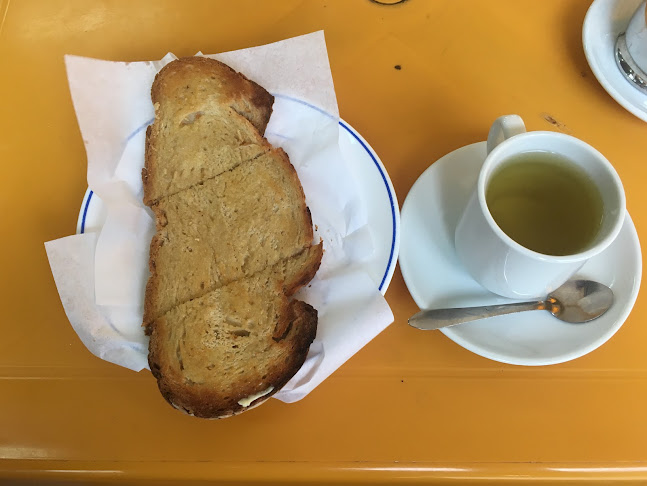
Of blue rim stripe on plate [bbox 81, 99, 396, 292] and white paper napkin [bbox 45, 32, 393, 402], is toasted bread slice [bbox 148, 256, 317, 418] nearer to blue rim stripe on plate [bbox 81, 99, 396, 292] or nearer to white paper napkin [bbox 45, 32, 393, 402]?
white paper napkin [bbox 45, 32, 393, 402]

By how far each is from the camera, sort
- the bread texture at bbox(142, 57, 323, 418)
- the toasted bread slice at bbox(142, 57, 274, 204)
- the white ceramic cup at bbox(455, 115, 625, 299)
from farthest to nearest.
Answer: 1. the toasted bread slice at bbox(142, 57, 274, 204)
2. the bread texture at bbox(142, 57, 323, 418)
3. the white ceramic cup at bbox(455, 115, 625, 299)

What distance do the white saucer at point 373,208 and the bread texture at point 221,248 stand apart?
4.0 inches

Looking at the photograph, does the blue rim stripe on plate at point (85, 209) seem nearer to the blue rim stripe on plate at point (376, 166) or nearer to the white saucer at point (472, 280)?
the blue rim stripe on plate at point (376, 166)

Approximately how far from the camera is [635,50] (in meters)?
1.00

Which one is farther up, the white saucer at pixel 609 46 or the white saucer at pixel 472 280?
the white saucer at pixel 609 46

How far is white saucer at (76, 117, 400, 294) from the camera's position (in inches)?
32.6

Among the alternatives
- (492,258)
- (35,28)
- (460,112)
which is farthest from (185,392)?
(35,28)

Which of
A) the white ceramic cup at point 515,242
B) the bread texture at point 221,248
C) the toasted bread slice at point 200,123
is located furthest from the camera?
the toasted bread slice at point 200,123

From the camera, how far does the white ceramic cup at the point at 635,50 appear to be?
965 mm

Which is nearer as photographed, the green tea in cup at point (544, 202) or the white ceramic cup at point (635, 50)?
the green tea in cup at point (544, 202)

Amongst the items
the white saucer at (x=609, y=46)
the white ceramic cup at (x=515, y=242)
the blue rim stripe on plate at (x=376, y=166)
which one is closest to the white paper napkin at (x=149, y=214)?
the blue rim stripe on plate at (x=376, y=166)

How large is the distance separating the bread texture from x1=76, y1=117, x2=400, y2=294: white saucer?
0.33 feet

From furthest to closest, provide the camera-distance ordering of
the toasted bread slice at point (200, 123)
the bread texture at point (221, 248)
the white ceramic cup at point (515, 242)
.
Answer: the toasted bread slice at point (200, 123), the bread texture at point (221, 248), the white ceramic cup at point (515, 242)

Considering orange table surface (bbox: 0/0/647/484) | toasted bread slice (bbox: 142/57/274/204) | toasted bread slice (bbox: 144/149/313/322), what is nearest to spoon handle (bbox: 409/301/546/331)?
orange table surface (bbox: 0/0/647/484)
